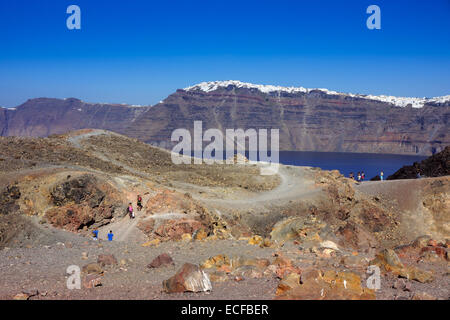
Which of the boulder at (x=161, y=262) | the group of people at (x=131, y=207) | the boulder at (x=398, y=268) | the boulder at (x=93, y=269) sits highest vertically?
the boulder at (x=398, y=268)

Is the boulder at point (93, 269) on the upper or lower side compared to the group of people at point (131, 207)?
upper

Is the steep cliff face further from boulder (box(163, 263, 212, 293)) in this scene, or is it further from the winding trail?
boulder (box(163, 263, 212, 293))

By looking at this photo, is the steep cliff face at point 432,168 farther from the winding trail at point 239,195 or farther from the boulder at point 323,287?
the boulder at point 323,287

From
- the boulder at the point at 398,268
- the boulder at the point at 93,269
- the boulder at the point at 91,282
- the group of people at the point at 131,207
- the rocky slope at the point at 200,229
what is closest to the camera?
the rocky slope at the point at 200,229

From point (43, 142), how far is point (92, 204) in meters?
20.3

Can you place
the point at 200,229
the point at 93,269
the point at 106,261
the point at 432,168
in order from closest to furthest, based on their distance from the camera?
1. the point at 93,269
2. the point at 106,261
3. the point at 200,229
4. the point at 432,168

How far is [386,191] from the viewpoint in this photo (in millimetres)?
40688

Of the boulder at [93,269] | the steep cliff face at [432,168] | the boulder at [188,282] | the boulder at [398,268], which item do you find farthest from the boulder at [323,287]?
the steep cliff face at [432,168]

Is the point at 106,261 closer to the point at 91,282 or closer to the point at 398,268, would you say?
the point at 91,282

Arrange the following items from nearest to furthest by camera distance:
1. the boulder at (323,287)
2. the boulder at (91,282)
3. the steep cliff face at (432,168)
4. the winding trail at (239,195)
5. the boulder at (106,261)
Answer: the boulder at (323,287), the boulder at (91,282), the boulder at (106,261), the winding trail at (239,195), the steep cliff face at (432,168)

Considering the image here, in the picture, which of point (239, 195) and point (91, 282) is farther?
point (239, 195)

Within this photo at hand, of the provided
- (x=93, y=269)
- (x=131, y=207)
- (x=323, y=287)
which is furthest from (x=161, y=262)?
(x=131, y=207)
